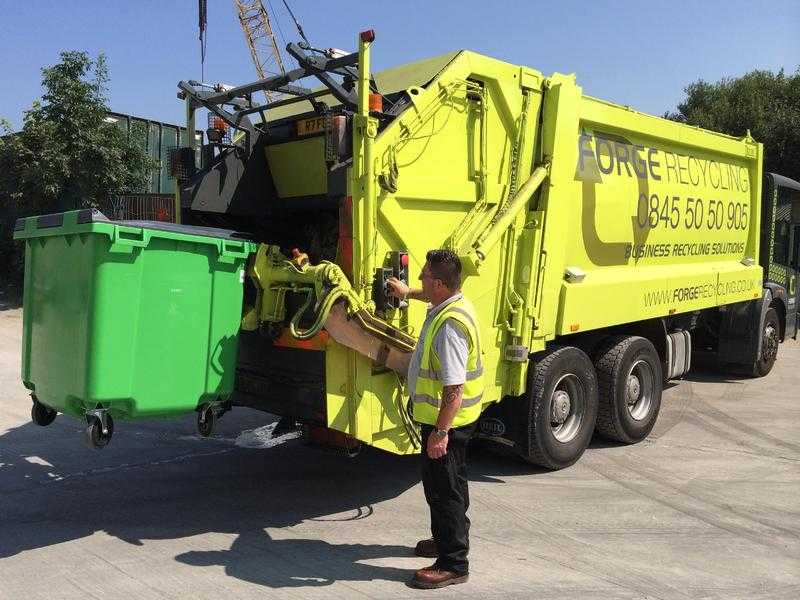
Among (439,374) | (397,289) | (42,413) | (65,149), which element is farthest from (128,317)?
(65,149)

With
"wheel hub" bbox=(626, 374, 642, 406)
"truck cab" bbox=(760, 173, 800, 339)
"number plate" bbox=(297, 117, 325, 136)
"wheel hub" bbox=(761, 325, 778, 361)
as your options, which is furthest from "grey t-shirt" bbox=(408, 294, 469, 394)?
"wheel hub" bbox=(761, 325, 778, 361)

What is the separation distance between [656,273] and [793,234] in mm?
4621

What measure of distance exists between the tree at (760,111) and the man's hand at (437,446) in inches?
977

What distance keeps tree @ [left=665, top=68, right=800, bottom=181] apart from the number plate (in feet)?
77.7

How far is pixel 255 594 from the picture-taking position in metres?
3.35

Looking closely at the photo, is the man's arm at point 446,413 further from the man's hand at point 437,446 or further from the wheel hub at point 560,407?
the wheel hub at point 560,407

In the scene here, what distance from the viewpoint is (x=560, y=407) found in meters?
5.39

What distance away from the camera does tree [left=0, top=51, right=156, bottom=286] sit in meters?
14.9

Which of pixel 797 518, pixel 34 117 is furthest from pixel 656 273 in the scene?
pixel 34 117

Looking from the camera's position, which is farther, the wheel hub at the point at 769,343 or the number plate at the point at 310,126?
the wheel hub at the point at 769,343

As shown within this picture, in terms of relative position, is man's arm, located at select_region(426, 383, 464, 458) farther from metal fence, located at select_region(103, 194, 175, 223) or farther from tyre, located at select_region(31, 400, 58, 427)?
metal fence, located at select_region(103, 194, 175, 223)

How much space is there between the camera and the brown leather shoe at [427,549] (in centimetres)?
378

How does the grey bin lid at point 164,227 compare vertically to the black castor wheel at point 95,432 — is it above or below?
above

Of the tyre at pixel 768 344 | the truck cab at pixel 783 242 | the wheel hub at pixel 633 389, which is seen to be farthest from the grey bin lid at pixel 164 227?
the tyre at pixel 768 344
